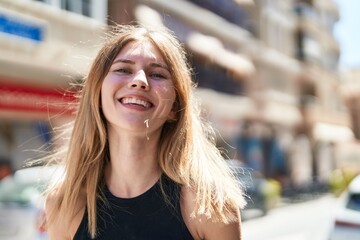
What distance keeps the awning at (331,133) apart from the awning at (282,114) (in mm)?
2414

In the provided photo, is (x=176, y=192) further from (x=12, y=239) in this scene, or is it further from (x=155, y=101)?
(x=12, y=239)

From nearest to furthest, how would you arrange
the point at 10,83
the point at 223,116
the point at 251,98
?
1. the point at 10,83
2. the point at 223,116
3. the point at 251,98

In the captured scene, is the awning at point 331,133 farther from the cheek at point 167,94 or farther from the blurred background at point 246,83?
the cheek at point 167,94

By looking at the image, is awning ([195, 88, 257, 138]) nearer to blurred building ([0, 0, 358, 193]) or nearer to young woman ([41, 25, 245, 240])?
blurred building ([0, 0, 358, 193])

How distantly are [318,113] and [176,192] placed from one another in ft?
85.1

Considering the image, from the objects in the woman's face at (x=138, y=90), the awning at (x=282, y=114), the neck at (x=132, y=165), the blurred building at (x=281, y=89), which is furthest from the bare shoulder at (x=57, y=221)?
the awning at (x=282, y=114)

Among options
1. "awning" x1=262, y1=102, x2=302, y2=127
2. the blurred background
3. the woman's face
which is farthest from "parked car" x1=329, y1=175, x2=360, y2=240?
"awning" x1=262, y1=102, x2=302, y2=127

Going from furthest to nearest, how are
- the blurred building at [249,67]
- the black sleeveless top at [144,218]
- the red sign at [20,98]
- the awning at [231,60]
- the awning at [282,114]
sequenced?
the awning at [282,114], the awning at [231,60], the red sign at [20,98], the blurred building at [249,67], the black sleeveless top at [144,218]

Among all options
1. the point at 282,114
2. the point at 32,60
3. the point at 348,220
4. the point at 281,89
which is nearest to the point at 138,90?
the point at 348,220

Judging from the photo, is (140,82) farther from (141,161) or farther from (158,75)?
(141,161)

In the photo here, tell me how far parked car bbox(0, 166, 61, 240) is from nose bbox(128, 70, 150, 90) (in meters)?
3.75

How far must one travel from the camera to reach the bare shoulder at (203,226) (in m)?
1.40

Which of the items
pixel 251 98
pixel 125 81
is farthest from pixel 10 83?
pixel 251 98

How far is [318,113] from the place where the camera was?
26438 mm
